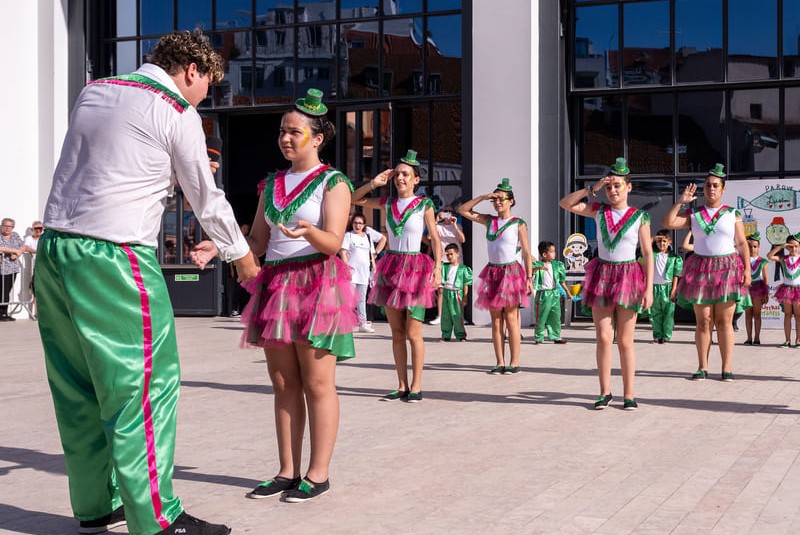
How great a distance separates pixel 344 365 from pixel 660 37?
34.4 feet

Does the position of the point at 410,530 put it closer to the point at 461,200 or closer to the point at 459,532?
the point at 459,532

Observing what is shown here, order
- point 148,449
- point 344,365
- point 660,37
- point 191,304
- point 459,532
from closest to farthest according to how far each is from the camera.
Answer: point 148,449
point 459,532
point 344,365
point 660,37
point 191,304

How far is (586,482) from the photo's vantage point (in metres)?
5.75

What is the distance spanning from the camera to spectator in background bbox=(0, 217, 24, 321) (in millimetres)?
20859

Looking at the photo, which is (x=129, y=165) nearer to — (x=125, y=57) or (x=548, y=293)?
(x=548, y=293)

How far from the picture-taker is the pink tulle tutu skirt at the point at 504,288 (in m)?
11.4

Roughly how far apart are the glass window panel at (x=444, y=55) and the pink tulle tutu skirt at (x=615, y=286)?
38.0ft

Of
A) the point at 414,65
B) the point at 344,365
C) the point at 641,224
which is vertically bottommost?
the point at 344,365

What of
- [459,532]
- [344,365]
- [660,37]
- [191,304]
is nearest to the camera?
[459,532]

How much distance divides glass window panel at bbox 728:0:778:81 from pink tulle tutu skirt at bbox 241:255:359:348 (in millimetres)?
15211

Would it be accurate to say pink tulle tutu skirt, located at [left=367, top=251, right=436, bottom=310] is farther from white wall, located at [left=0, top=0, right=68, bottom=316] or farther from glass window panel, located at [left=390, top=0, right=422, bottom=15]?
white wall, located at [left=0, top=0, right=68, bottom=316]

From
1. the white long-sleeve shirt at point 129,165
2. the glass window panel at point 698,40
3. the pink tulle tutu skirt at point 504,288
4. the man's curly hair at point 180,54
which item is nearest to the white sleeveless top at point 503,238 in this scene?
the pink tulle tutu skirt at point 504,288

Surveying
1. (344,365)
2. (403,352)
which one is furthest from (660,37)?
(403,352)

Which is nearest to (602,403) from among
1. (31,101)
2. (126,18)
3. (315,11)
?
(315,11)
